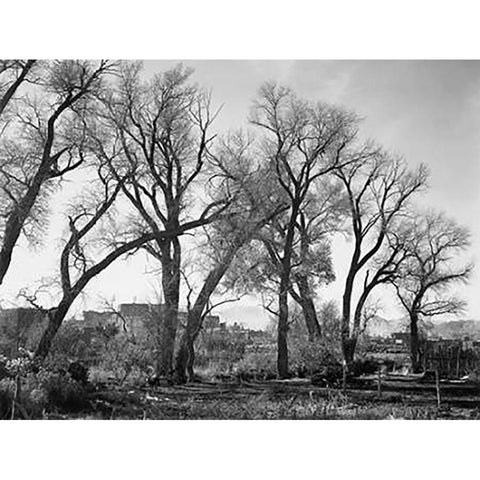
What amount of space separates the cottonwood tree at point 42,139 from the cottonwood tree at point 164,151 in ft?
0.77

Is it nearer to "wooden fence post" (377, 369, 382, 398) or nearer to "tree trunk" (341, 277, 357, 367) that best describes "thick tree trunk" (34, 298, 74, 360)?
"tree trunk" (341, 277, 357, 367)

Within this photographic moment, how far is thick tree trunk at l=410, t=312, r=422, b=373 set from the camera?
17.0 ft

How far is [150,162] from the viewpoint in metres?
5.30

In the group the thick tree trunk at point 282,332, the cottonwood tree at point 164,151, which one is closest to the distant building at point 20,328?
the cottonwood tree at point 164,151

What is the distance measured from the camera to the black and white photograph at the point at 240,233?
4.92 metres

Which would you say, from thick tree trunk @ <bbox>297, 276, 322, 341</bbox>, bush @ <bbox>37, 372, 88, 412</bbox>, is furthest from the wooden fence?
bush @ <bbox>37, 372, 88, 412</bbox>

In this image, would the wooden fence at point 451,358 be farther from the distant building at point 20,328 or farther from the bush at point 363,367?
the distant building at point 20,328

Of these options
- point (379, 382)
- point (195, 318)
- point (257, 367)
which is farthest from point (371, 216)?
point (195, 318)

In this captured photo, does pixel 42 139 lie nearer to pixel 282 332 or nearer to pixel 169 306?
pixel 169 306

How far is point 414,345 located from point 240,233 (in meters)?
1.57

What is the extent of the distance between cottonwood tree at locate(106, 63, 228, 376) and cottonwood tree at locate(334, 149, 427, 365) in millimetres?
1045

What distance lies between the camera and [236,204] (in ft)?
17.4
